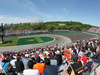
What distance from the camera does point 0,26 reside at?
3512 cm

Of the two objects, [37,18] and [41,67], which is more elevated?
[37,18]

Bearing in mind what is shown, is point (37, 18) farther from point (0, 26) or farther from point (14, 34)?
point (0, 26)

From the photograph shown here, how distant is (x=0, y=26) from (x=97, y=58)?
128ft

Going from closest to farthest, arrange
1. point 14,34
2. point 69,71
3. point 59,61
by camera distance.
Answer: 1. point 69,71
2. point 59,61
3. point 14,34

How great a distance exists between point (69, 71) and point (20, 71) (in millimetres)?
3184

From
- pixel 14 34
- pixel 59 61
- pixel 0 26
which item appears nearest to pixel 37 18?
pixel 14 34

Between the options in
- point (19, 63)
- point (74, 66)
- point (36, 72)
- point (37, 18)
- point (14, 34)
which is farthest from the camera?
point (37, 18)

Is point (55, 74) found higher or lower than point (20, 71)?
higher

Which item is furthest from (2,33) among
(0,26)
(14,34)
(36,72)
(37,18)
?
(37,18)

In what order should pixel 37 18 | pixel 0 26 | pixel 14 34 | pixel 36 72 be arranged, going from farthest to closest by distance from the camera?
pixel 37 18 → pixel 14 34 → pixel 0 26 → pixel 36 72

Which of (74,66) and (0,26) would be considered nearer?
(74,66)

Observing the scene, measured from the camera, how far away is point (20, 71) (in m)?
5.31

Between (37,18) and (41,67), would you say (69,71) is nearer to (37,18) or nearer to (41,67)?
(41,67)

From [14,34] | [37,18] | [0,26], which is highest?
[37,18]
